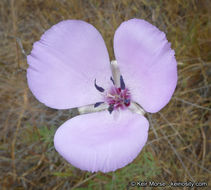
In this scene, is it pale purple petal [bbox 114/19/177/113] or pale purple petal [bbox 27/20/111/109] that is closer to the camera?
pale purple petal [bbox 114/19/177/113]

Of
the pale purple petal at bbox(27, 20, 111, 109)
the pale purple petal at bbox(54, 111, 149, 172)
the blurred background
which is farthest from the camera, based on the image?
the blurred background

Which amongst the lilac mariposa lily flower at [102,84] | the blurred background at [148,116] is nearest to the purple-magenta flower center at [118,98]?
the lilac mariposa lily flower at [102,84]

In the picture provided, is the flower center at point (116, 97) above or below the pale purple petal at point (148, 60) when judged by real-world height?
below

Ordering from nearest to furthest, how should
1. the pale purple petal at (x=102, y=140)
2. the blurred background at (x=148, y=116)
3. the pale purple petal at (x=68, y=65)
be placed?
the pale purple petal at (x=102, y=140), the pale purple petal at (x=68, y=65), the blurred background at (x=148, y=116)

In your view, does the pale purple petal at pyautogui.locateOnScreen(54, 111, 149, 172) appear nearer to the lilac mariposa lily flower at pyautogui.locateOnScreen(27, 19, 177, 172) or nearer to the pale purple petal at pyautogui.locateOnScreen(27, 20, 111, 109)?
the lilac mariposa lily flower at pyautogui.locateOnScreen(27, 19, 177, 172)

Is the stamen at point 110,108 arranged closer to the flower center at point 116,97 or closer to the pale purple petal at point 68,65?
the flower center at point 116,97

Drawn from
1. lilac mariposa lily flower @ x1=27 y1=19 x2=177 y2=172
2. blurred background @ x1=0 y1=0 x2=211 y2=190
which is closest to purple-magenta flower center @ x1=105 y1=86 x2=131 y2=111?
lilac mariposa lily flower @ x1=27 y1=19 x2=177 y2=172

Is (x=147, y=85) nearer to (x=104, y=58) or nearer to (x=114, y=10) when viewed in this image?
(x=104, y=58)
